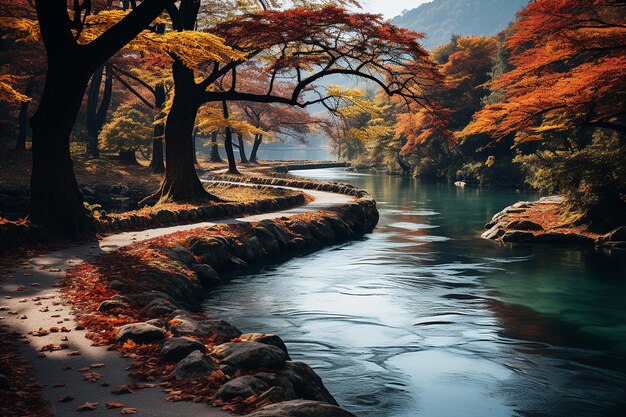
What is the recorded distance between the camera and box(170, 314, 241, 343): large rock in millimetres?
8312

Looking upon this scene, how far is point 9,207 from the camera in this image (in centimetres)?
2894

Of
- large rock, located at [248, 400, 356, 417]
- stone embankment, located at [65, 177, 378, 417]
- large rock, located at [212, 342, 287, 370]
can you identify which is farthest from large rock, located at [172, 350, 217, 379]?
large rock, located at [248, 400, 356, 417]

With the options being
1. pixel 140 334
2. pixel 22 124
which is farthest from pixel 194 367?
pixel 22 124

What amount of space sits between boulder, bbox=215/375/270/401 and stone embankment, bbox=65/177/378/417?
0.01 meters

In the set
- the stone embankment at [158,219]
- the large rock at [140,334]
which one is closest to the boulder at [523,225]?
the stone embankment at [158,219]

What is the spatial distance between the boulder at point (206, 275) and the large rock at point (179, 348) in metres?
7.71

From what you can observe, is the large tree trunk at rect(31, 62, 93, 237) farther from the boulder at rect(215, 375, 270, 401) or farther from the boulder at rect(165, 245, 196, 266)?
the boulder at rect(215, 375, 270, 401)

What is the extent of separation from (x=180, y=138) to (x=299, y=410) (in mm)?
18585

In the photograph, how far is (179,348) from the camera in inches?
289

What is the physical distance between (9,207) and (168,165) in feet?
36.4

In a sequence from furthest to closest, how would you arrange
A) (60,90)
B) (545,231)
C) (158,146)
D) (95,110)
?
(95,110) < (158,146) < (545,231) < (60,90)

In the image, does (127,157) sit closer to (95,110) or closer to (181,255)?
(95,110)

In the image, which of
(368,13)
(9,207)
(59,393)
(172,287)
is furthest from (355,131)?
(59,393)

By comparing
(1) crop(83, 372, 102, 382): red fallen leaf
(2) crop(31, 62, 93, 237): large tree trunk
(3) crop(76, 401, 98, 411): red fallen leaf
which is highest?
(2) crop(31, 62, 93, 237): large tree trunk
